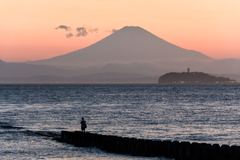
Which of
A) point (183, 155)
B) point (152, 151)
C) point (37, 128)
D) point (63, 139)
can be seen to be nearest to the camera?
point (183, 155)

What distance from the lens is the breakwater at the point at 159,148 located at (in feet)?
69.8

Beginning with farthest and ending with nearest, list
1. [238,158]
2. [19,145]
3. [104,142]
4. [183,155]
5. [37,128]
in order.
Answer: [37,128], [19,145], [104,142], [183,155], [238,158]

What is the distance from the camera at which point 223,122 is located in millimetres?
44969

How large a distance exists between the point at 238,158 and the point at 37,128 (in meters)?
25.1

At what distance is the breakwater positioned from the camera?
837 inches

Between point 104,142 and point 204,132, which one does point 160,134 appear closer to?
point 204,132

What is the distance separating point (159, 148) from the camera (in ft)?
78.8

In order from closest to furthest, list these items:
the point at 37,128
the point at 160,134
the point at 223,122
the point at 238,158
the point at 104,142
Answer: the point at 238,158
the point at 104,142
the point at 160,134
the point at 37,128
the point at 223,122

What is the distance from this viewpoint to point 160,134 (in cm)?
3519

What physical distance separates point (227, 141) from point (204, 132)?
18.1 feet

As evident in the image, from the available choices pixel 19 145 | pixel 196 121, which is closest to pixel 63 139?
pixel 19 145

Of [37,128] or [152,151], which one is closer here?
[152,151]

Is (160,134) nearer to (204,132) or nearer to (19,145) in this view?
(204,132)

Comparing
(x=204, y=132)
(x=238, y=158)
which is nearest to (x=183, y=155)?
(x=238, y=158)
